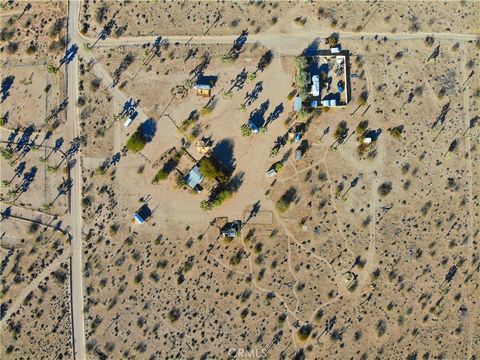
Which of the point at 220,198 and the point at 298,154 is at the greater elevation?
the point at 298,154

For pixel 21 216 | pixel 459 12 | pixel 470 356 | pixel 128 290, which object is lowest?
pixel 470 356

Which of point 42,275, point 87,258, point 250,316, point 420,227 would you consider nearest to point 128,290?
point 87,258

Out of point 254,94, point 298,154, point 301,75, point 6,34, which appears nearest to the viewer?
point 301,75

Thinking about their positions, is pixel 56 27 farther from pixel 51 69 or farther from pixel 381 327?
pixel 381 327

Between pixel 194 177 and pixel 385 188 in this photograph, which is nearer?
pixel 194 177

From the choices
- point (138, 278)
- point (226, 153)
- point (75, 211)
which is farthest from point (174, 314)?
point (226, 153)

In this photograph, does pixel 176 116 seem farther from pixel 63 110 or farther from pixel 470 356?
pixel 470 356

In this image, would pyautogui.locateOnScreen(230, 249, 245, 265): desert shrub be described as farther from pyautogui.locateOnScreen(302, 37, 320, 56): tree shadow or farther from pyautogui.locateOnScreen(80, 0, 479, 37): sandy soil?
pyautogui.locateOnScreen(80, 0, 479, 37): sandy soil
